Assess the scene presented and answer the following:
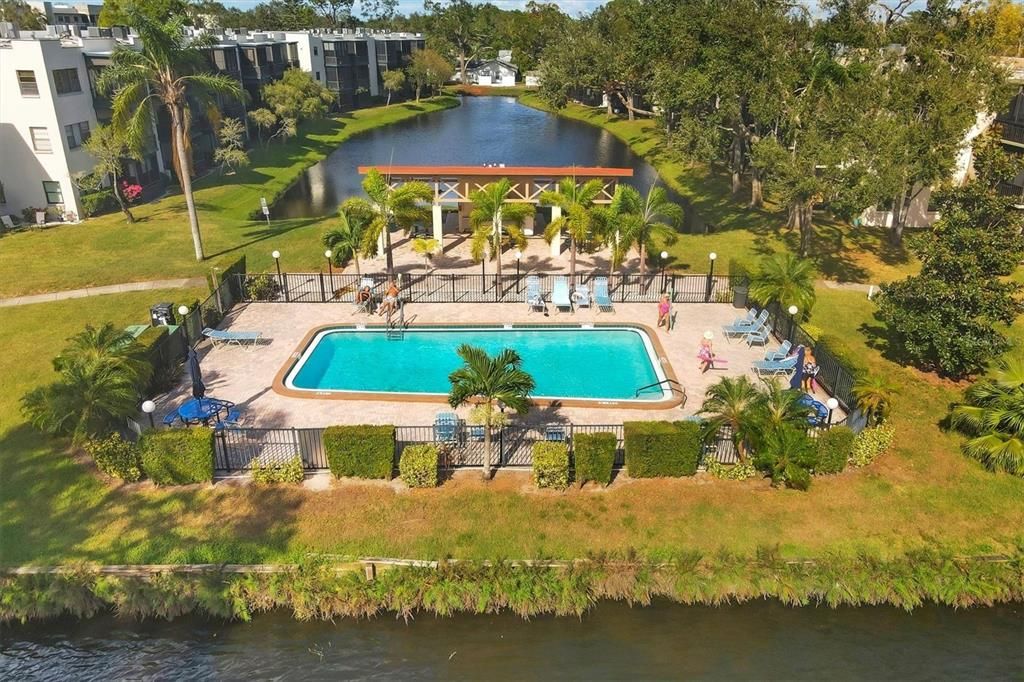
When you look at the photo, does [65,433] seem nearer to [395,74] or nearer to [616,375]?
[616,375]

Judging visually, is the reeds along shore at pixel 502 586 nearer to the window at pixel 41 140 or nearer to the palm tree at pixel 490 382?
the palm tree at pixel 490 382

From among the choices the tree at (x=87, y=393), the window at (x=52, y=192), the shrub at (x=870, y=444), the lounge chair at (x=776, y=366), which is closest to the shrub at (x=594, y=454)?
the shrub at (x=870, y=444)

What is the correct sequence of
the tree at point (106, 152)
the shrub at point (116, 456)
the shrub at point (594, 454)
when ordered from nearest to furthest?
the shrub at point (594, 454) → the shrub at point (116, 456) → the tree at point (106, 152)

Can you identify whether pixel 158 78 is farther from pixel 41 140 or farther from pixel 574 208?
pixel 574 208

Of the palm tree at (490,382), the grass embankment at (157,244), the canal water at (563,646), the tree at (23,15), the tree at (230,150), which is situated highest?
the tree at (23,15)

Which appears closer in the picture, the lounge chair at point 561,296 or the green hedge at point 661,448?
the green hedge at point 661,448

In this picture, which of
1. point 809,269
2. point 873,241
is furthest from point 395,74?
point 809,269

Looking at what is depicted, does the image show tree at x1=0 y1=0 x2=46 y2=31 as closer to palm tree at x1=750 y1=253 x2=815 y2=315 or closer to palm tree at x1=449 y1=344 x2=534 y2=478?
palm tree at x1=449 y1=344 x2=534 y2=478
